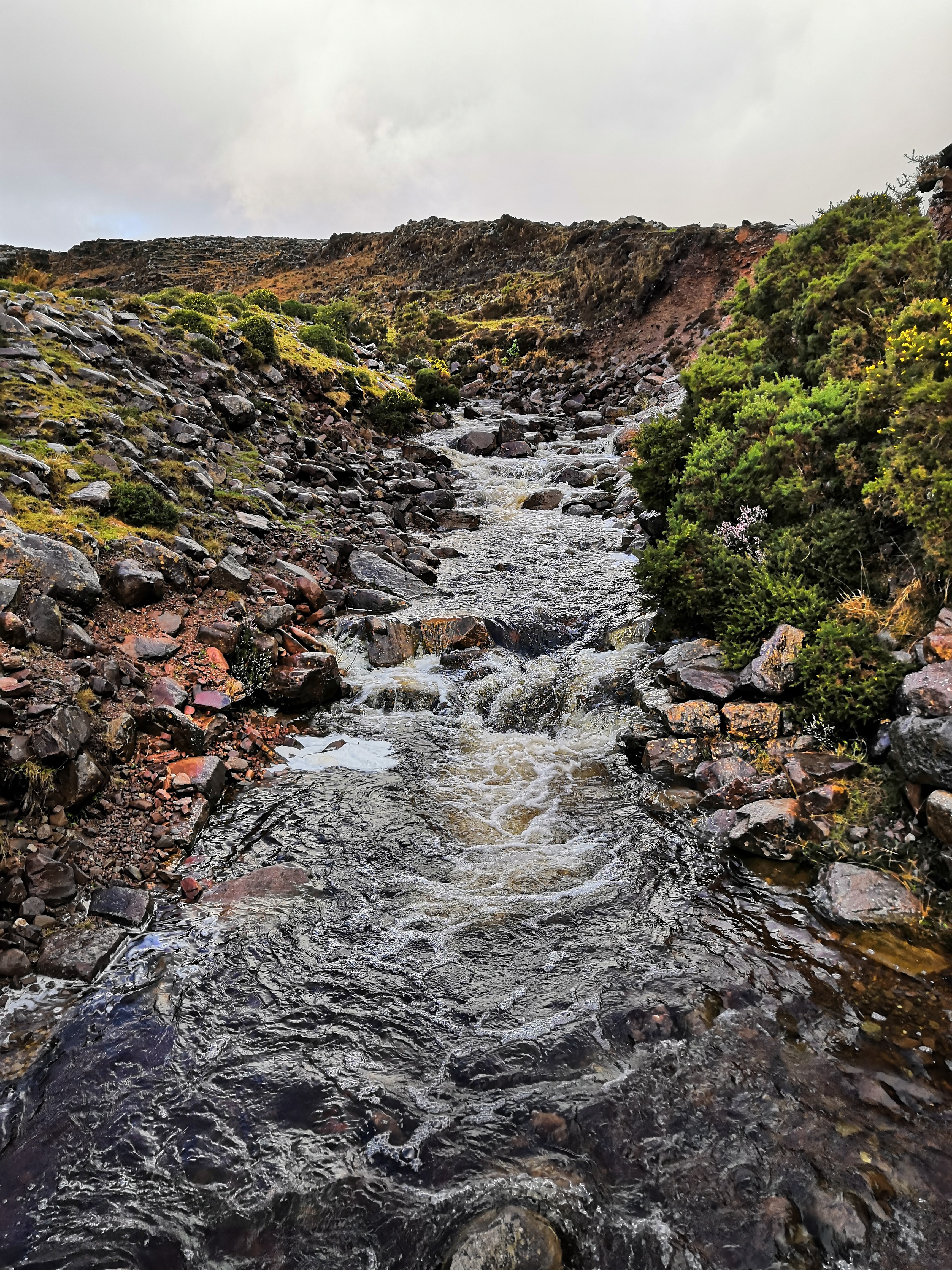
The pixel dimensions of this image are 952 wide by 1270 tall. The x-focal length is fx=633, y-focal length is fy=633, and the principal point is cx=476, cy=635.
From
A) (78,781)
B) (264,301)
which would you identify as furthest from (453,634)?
(264,301)

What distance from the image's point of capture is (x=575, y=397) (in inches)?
1431

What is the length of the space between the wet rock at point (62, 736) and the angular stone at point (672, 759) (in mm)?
7235

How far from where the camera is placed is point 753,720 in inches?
331

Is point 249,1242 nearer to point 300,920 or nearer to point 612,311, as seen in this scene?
point 300,920

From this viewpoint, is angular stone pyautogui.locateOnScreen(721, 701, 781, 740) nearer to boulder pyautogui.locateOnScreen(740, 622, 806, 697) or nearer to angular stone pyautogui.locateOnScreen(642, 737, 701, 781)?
boulder pyautogui.locateOnScreen(740, 622, 806, 697)

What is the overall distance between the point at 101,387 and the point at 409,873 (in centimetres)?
1325

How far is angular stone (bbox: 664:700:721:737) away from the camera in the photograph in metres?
8.82

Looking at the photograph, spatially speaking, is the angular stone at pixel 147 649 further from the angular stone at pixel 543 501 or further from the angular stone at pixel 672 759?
the angular stone at pixel 543 501

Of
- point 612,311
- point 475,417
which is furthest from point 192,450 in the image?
point 612,311

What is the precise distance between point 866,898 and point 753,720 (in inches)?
106

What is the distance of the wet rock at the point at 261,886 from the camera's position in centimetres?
679

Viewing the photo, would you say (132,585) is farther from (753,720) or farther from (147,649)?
(753,720)

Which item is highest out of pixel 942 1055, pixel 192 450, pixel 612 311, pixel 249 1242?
pixel 612 311

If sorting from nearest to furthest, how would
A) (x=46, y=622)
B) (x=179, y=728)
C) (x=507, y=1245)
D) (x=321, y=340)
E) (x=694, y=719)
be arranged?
(x=507, y=1245), (x=46, y=622), (x=179, y=728), (x=694, y=719), (x=321, y=340)
